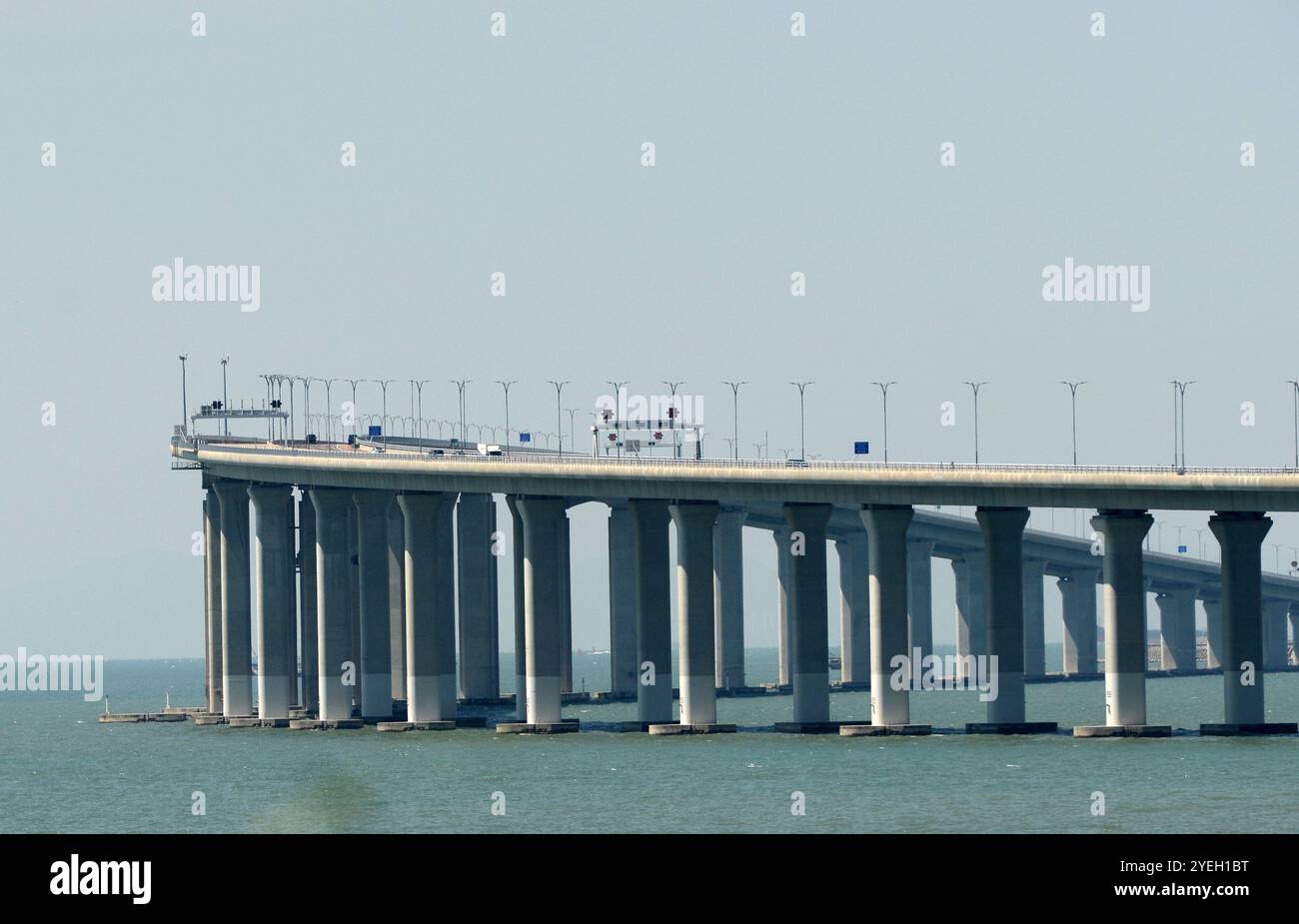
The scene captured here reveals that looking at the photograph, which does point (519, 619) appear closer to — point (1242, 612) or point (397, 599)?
point (397, 599)

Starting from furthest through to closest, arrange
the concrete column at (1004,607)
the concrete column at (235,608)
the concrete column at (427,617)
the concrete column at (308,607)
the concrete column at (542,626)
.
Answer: the concrete column at (308,607), the concrete column at (235,608), the concrete column at (427,617), the concrete column at (542,626), the concrete column at (1004,607)

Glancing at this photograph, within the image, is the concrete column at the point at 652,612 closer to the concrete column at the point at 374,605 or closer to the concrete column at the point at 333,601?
the concrete column at the point at 374,605

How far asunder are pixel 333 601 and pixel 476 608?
34.1 metres

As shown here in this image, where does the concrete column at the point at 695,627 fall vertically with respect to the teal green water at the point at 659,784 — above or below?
above

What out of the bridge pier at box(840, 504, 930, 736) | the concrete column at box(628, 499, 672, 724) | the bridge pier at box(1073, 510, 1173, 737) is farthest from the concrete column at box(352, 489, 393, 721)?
the bridge pier at box(1073, 510, 1173, 737)

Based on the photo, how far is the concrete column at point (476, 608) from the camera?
7352 inches

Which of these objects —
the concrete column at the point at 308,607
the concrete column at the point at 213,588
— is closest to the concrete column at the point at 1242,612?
the concrete column at the point at 308,607

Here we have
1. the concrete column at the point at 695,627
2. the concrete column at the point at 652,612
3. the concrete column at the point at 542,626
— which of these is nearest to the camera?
the concrete column at the point at 695,627

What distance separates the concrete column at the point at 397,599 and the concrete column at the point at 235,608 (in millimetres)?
10066

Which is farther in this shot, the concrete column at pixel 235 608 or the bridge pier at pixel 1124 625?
the concrete column at pixel 235 608

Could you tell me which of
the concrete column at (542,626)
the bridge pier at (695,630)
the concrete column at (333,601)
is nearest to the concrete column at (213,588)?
the concrete column at (333,601)

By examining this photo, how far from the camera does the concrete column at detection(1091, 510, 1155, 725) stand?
409ft
